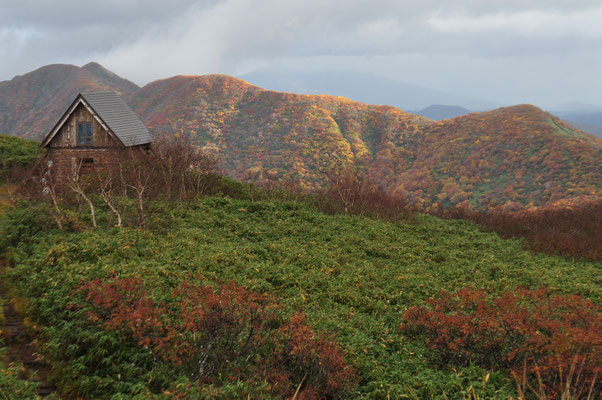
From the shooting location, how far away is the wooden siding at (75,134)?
22438 millimetres

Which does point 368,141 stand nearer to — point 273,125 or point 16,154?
point 273,125

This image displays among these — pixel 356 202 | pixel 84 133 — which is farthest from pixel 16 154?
pixel 356 202

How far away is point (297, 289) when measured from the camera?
11234mm

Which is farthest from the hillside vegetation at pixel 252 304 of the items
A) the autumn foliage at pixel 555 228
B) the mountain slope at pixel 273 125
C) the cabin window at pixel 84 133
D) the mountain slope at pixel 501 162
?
the mountain slope at pixel 273 125

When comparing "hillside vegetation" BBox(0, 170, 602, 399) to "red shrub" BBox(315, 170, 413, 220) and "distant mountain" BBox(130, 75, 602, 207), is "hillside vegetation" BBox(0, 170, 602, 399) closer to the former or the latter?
"red shrub" BBox(315, 170, 413, 220)

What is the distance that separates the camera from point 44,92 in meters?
141

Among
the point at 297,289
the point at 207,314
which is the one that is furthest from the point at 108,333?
the point at 297,289

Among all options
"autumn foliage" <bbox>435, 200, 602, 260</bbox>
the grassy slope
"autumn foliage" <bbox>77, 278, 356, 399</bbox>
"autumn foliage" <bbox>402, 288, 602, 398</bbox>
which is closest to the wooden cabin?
→ the grassy slope

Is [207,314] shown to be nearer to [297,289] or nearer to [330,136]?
[297,289]

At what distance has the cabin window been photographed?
2255 centimetres

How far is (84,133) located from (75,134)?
588mm

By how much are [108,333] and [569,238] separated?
24147 millimetres

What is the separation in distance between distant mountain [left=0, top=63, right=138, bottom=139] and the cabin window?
355 ft

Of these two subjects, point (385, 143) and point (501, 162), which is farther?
point (385, 143)
